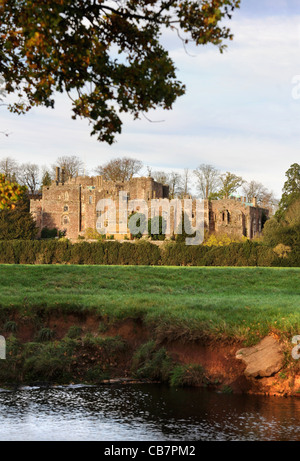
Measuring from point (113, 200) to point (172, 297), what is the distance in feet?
202

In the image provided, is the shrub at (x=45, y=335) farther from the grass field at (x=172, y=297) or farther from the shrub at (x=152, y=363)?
the shrub at (x=152, y=363)

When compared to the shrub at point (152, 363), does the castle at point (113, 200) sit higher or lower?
higher

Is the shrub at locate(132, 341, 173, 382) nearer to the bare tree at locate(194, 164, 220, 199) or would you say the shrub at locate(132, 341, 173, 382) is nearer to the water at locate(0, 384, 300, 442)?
the water at locate(0, 384, 300, 442)

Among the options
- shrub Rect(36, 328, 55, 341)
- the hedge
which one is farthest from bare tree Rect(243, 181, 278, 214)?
shrub Rect(36, 328, 55, 341)

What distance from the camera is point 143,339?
13.0 meters

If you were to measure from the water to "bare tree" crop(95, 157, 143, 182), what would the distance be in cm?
8041

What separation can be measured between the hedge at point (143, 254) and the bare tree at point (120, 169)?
41.6 meters

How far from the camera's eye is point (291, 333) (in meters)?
11.5

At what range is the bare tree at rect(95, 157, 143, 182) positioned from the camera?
298 ft

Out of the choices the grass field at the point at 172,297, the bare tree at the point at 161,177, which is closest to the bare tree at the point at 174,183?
the bare tree at the point at 161,177

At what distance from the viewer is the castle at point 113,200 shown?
7638 centimetres

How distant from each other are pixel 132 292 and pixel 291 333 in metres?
8.39

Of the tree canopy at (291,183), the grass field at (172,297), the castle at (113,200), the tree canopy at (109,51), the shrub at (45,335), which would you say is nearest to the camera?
the tree canopy at (109,51)

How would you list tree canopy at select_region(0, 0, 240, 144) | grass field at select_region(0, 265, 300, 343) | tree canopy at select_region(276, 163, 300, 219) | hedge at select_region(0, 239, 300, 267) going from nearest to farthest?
tree canopy at select_region(0, 0, 240, 144), grass field at select_region(0, 265, 300, 343), hedge at select_region(0, 239, 300, 267), tree canopy at select_region(276, 163, 300, 219)
